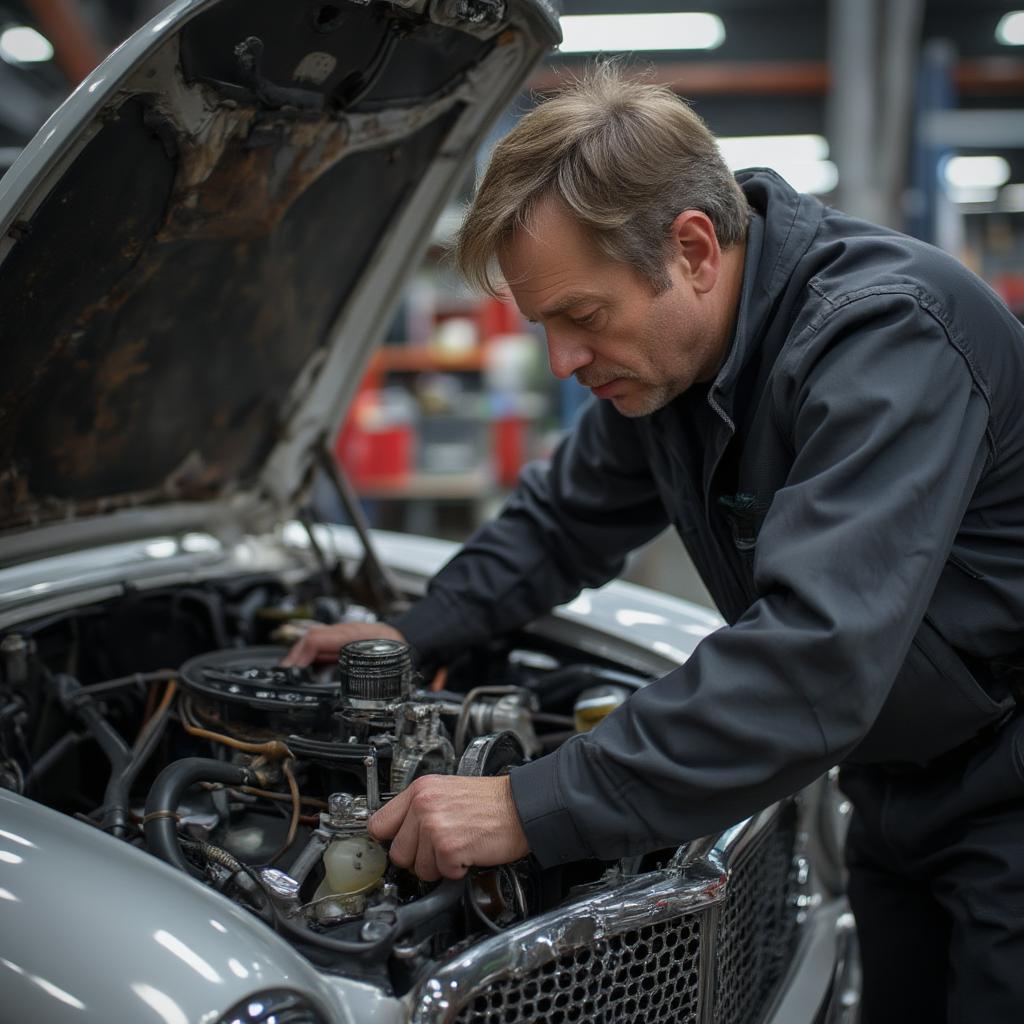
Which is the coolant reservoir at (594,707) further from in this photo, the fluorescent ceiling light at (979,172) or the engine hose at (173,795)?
the fluorescent ceiling light at (979,172)

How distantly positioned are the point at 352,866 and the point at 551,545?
0.80 m

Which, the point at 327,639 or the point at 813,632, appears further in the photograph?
the point at 327,639

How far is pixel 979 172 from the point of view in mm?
12508

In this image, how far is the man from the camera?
1.01 meters

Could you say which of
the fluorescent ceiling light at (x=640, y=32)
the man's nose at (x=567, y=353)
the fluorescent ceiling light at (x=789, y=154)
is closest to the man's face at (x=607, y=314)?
the man's nose at (x=567, y=353)

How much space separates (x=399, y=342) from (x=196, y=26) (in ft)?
23.1

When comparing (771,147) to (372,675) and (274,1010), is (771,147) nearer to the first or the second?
(372,675)

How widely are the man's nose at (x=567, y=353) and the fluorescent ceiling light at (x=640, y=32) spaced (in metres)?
7.71

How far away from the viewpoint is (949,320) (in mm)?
1106

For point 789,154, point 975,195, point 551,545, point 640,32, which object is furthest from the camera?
point 975,195

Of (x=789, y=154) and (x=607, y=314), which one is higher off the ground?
(x=607, y=314)

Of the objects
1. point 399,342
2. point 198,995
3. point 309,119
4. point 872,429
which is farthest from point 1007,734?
point 399,342

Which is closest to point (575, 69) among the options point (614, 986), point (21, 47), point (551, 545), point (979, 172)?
point (21, 47)

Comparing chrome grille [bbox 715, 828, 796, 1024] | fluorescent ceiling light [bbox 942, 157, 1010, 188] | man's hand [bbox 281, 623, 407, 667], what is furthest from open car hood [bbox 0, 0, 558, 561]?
fluorescent ceiling light [bbox 942, 157, 1010, 188]
